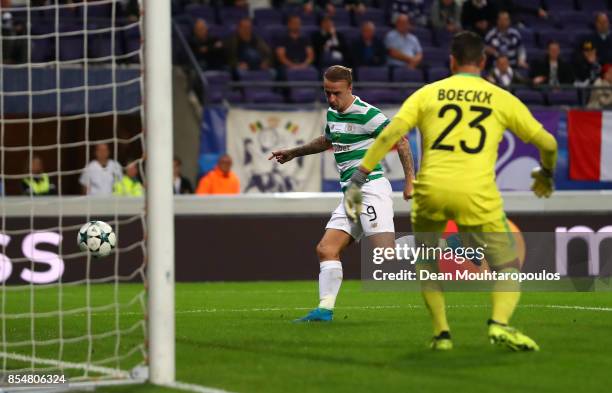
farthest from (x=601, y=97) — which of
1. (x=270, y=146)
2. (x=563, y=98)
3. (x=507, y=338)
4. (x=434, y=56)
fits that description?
(x=507, y=338)

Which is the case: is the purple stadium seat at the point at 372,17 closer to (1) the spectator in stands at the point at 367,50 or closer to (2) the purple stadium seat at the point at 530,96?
(1) the spectator in stands at the point at 367,50

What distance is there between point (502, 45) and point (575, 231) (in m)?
5.87

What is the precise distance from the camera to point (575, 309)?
11.3 meters

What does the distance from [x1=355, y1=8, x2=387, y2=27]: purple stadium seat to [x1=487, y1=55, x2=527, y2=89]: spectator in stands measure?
2.78 m

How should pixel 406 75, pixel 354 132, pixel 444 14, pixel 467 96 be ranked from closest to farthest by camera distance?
pixel 467 96 → pixel 354 132 → pixel 406 75 → pixel 444 14

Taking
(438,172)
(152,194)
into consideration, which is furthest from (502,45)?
(152,194)

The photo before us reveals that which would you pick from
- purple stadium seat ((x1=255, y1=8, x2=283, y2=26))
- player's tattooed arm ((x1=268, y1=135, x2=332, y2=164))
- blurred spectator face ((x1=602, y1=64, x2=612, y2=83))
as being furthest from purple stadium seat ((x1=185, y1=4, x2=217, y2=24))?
player's tattooed arm ((x1=268, y1=135, x2=332, y2=164))

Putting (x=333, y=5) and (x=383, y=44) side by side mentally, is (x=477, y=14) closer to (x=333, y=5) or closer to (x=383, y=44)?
(x=383, y=44)

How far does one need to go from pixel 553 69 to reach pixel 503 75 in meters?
1.20

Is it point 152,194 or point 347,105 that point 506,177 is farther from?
point 152,194

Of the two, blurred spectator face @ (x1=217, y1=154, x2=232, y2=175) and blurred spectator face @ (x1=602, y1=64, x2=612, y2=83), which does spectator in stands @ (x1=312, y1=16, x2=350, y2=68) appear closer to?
blurred spectator face @ (x1=217, y1=154, x2=232, y2=175)

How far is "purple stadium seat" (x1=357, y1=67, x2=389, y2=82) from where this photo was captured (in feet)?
70.4

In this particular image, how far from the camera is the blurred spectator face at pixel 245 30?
20688mm

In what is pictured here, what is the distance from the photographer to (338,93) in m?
10.3
